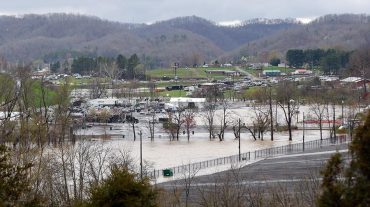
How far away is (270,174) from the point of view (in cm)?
1831

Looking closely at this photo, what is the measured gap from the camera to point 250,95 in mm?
47438

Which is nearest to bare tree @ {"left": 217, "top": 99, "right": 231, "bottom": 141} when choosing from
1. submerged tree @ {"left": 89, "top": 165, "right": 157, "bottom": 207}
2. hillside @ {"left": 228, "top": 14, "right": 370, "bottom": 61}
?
submerged tree @ {"left": 89, "top": 165, "right": 157, "bottom": 207}

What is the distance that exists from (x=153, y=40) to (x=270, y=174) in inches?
4864

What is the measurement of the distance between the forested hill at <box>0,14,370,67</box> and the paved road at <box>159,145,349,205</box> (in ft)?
241

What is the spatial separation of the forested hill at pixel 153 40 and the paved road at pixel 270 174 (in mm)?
73594

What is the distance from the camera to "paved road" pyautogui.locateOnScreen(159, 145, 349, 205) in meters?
15.9

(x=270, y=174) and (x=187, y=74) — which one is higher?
(x=187, y=74)

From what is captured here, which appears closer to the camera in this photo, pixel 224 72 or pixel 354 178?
pixel 354 178

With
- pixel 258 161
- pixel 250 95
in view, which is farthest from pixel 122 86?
pixel 258 161

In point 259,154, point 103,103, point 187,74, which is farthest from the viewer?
point 187,74

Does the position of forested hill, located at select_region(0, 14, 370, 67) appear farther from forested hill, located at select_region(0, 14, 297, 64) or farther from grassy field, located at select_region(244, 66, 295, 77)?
grassy field, located at select_region(244, 66, 295, 77)

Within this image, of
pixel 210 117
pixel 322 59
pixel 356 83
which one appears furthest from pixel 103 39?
pixel 210 117

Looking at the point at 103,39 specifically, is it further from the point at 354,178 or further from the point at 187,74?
the point at 354,178

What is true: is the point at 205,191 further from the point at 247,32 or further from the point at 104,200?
the point at 247,32
